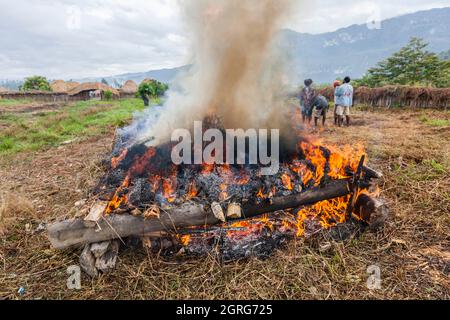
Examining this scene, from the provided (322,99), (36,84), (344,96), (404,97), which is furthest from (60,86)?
(404,97)

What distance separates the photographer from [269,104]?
5.51 m

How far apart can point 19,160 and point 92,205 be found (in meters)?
6.16

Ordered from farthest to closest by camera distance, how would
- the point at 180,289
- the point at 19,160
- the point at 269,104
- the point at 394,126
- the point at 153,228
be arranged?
1. the point at 394,126
2. the point at 19,160
3. the point at 269,104
4. the point at 153,228
5. the point at 180,289

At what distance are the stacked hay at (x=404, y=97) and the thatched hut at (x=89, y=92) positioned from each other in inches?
1852

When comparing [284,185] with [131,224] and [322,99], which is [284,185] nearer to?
[131,224]

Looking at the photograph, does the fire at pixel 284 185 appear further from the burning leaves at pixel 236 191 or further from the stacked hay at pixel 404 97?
the stacked hay at pixel 404 97

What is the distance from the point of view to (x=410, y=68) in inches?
1087

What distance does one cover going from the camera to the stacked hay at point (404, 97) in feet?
44.6

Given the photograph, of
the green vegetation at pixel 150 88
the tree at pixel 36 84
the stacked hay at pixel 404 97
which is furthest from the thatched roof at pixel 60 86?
the stacked hay at pixel 404 97

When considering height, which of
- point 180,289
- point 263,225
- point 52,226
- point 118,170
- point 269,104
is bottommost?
point 180,289

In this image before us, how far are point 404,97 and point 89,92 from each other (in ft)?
181

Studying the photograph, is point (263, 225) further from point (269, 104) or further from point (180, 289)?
point (269, 104)

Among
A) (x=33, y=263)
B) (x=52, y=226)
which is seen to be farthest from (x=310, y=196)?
(x=33, y=263)

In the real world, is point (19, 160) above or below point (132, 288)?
above
